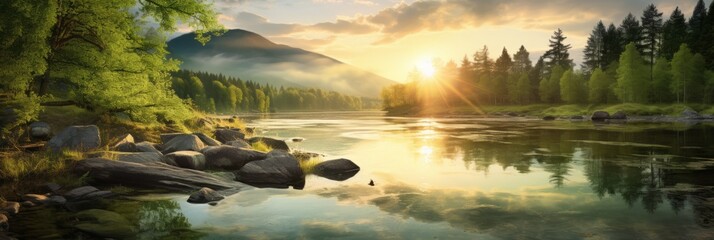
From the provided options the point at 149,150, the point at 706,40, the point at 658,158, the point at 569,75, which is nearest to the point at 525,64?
the point at 569,75

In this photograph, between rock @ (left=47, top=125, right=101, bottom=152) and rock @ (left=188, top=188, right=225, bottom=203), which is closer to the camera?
rock @ (left=188, top=188, right=225, bottom=203)

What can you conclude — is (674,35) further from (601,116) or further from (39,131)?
(39,131)

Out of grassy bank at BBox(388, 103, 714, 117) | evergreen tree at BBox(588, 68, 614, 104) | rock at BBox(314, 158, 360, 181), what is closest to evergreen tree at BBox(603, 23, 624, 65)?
evergreen tree at BBox(588, 68, 614, 104)

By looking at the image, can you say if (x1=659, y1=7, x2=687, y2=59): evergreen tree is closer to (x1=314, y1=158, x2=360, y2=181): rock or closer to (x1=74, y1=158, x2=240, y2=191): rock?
(x1=314, y1=158, x2=360, y2=181): rock

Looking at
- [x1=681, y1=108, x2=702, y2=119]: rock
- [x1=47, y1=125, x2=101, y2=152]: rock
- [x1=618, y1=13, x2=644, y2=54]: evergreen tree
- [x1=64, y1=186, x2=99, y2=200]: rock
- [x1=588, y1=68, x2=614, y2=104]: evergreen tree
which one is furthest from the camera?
[x1=618, y1=13, x2=644, y2=54]: evergreen tree

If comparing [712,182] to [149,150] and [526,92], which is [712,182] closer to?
[149,150]

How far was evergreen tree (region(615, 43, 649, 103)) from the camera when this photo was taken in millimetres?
80312

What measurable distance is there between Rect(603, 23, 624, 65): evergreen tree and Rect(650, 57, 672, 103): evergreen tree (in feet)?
75.7

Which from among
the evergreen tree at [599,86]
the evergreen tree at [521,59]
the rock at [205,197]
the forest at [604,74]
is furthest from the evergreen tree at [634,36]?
the rock at [205,197]

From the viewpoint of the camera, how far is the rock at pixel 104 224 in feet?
32.8

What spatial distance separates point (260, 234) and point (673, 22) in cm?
11364

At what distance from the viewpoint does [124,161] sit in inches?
614

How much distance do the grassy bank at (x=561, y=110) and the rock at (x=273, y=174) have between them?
68.5 m

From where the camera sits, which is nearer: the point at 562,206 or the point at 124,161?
the point at 562,206
